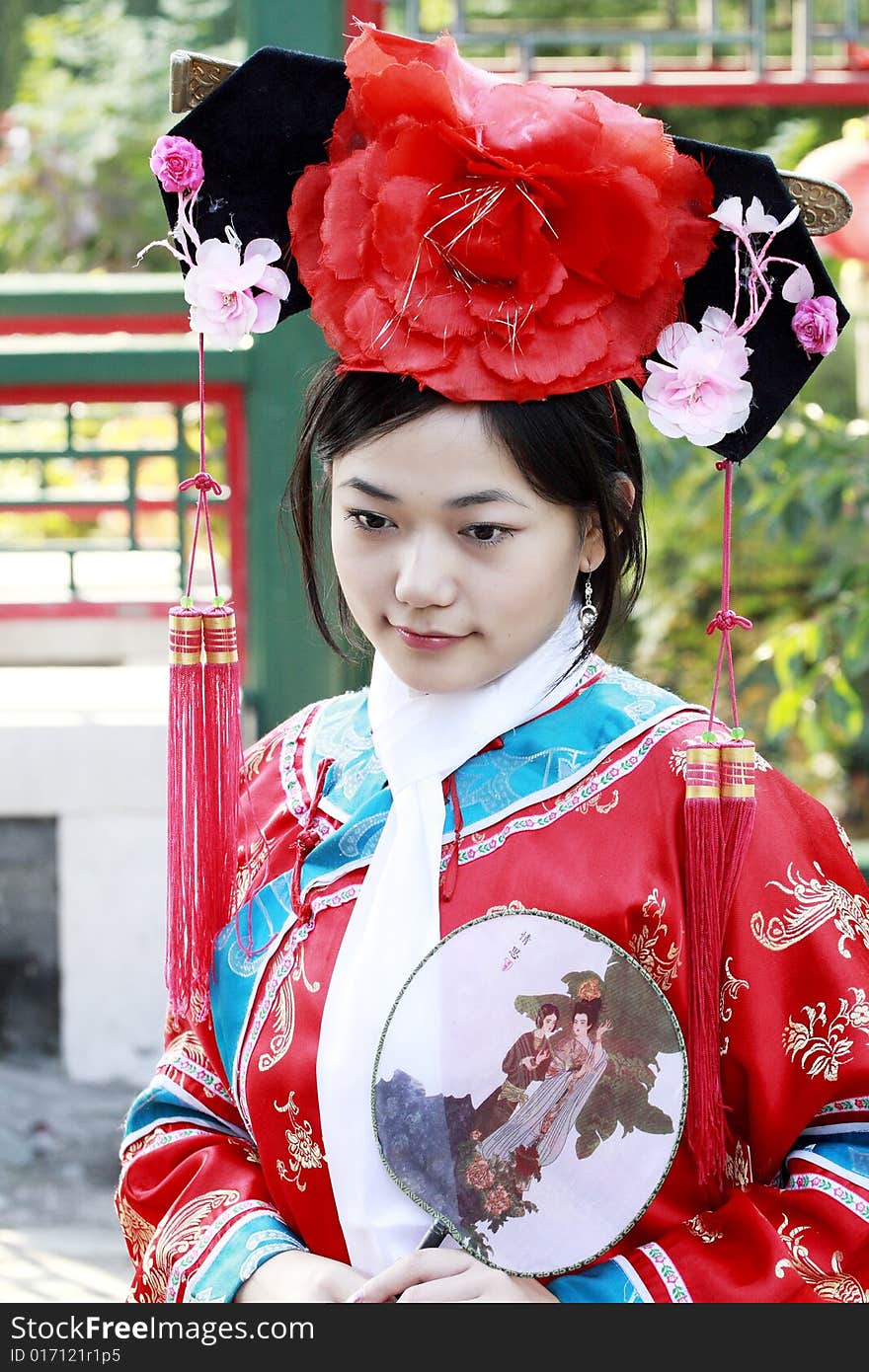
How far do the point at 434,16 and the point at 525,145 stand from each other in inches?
232

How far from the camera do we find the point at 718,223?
129 centimetres

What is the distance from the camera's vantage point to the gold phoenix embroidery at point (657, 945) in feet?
4.36

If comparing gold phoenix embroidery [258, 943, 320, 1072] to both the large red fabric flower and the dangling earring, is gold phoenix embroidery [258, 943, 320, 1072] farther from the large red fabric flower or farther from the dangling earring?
the large red fabric flower

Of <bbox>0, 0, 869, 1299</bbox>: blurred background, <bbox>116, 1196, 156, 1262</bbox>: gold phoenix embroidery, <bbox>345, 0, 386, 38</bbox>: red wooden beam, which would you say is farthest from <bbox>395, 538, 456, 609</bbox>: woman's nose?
<bbox>345, 0, 386, 38</bbox>: red wooden beam

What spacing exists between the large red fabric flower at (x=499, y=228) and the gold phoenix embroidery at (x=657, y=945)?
1.37ft

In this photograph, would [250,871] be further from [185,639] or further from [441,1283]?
[441,1283]

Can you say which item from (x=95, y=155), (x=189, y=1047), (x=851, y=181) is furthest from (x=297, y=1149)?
(x=95, y=155)

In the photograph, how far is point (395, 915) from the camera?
1.38 meters

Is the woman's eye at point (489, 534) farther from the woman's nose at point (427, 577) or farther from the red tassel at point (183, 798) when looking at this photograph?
the red tassel at point (183, 798)

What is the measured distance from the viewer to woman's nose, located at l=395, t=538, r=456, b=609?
128cm

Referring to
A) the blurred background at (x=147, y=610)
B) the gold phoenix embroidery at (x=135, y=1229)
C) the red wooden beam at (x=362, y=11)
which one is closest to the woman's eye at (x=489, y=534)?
the gold phoenix embroidery at (x=135, y=1229)

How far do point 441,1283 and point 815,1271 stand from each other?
A: 30cm

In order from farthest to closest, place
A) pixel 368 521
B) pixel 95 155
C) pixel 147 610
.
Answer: pixel 95 155 → pixel 147 610 → pixel 368 521

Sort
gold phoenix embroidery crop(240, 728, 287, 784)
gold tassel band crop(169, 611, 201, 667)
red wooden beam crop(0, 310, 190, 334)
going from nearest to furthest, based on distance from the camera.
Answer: gold tassel band crop(169, 611, 201, 667) → gold phoenix embroidery crop(240, 728, 287, 784) → red wooden beam crop(0, 310, 190, 334)
